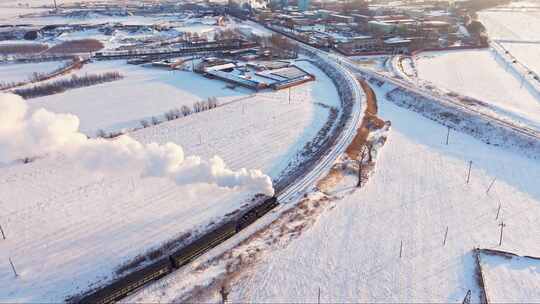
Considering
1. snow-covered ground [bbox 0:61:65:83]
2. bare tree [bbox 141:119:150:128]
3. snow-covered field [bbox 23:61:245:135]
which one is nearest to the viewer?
bare tree [bbox 141:119:150:128]

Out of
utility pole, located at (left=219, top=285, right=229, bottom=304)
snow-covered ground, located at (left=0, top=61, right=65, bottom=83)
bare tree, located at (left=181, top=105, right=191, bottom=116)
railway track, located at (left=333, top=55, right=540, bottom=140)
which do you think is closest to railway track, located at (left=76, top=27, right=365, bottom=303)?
utility pole, located at (left=219, top=285, right=229, bottom=304)

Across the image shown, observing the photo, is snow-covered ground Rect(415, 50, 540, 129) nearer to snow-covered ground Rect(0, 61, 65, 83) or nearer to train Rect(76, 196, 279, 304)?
train Rect(76, 196, 279, 304)

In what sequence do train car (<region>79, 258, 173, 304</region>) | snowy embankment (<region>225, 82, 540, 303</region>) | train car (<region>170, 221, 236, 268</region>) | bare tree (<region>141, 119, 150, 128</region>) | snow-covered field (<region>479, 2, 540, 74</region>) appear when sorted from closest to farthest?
train car (<region>79, 258, 173, 304</region>) → snowy embankment (<region>225, 82, 540, 303</region>) → train car (<region>170, 221, 236, 268</region>) → bare tree (<region>141, 119, 150, 128</region>) → snow-covered field (<region>479, 2, 540, 74</region>)

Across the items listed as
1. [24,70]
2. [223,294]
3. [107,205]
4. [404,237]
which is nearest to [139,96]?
[107,205]

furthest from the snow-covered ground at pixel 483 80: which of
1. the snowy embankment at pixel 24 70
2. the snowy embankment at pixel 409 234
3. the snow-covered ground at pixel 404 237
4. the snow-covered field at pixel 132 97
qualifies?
the snowy embankment at pixel 24 70

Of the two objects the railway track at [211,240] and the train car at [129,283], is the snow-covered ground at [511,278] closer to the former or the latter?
the railway track at [211,240]

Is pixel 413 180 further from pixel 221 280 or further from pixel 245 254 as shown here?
pixel 221 280
